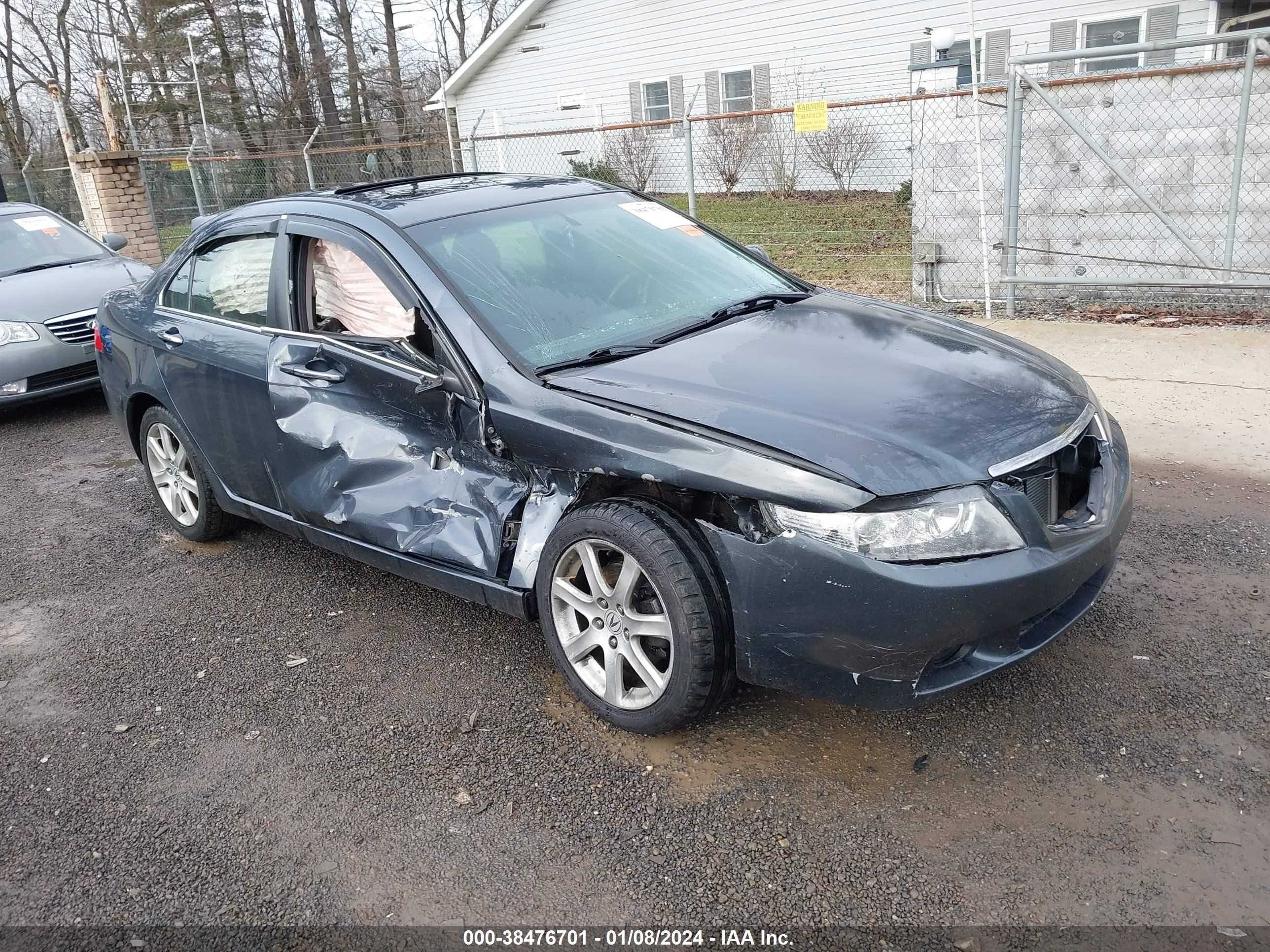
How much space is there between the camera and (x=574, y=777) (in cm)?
301

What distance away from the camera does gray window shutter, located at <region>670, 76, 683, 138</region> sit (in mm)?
20062

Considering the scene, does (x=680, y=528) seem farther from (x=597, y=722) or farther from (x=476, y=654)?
(x=476, y=654)

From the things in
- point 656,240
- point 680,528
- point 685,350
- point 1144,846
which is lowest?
point 1144,846

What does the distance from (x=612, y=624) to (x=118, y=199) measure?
1412 centimetres

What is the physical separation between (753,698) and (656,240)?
1891 mm

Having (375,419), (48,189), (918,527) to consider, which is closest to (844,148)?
(375,419)

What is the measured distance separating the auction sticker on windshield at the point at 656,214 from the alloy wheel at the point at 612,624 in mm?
1736

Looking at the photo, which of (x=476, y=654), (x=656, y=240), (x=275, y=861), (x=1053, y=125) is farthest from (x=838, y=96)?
(x=275, y=861)

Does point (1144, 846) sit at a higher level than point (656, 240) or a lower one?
lower

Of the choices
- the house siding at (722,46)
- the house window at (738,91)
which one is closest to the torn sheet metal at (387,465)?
the house siding at (722,46)

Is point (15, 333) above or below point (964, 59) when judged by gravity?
below

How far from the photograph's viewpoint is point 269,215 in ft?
13.6

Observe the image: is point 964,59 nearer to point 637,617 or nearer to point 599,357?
point 599,357

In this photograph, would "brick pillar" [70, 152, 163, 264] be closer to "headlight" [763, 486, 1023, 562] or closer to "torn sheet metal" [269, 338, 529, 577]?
"torn sheet metal" [269, 338, 529, 577]
